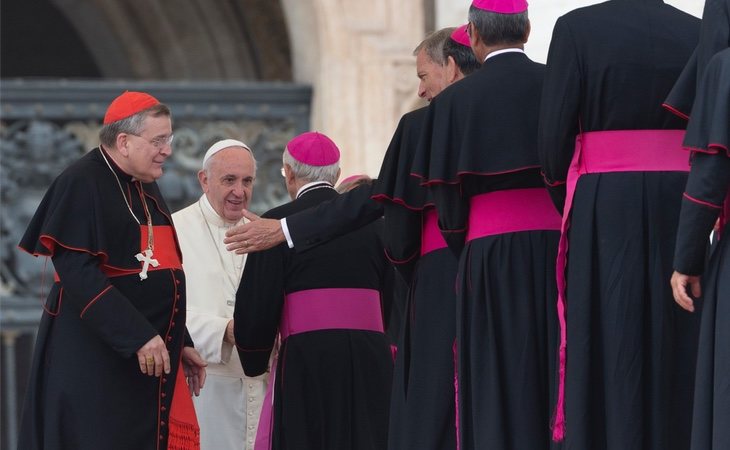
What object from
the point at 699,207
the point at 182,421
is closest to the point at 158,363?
the point at 182,421

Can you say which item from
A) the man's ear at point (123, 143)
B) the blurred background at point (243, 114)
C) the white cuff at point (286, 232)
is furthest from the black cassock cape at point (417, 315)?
the blurred background at point (243, 114)

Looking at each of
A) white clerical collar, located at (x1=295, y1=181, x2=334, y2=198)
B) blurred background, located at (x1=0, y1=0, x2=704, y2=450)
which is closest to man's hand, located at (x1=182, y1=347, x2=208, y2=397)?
white clerical collar, located at (x1=295, y1=181, x2=334, y2=198)

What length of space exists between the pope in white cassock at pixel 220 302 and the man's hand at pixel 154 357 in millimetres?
901

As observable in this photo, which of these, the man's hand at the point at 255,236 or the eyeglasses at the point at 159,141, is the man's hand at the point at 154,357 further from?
the eyeglasses at the point at 159,141

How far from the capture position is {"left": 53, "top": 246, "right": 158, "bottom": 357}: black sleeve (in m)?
6.36

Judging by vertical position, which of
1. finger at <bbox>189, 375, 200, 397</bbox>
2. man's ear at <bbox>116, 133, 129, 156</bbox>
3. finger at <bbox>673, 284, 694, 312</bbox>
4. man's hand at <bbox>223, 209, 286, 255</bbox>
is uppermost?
man's ear at <bbox>116, 133, 129, 156</bbox>

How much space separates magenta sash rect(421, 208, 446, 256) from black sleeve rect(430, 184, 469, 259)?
239mm

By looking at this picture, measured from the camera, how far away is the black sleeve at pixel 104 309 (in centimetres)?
636

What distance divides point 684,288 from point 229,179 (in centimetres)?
268

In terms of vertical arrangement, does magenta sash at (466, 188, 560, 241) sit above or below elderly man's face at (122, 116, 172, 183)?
below

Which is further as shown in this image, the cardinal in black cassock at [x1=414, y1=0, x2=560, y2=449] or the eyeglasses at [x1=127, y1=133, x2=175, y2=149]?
the eyeglasses at [x1=127, y1=133, x2=175, y2=149]

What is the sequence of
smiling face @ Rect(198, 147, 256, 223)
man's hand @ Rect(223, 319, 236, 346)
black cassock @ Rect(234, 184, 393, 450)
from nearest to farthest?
black cassock @ Rect(234, 184, 393, 450) < man's hand @ Rect(223, 319, 236, 346) < smiling face @ Rect(198, 147, 256, 223)

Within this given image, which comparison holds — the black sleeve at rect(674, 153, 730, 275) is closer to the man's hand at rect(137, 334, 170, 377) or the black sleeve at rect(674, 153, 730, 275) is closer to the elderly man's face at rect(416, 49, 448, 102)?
the elderly man's face at rect(416, 49, 448, 102)

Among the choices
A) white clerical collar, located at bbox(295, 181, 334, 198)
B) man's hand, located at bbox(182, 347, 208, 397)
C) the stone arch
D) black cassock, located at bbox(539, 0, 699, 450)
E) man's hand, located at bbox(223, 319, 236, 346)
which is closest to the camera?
black cassock, located at bbox(539, 0, 699, 450)
